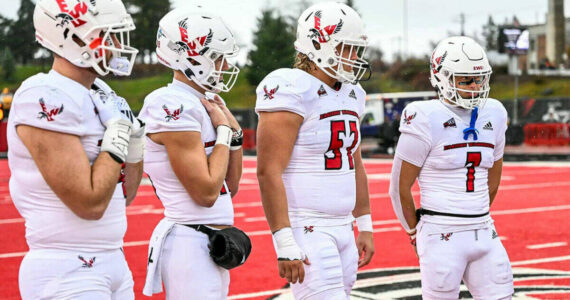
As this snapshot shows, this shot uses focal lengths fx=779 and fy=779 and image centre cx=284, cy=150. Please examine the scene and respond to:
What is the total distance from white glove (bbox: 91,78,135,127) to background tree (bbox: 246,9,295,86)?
1308 inches

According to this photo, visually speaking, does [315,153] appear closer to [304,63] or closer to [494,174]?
[304,63]

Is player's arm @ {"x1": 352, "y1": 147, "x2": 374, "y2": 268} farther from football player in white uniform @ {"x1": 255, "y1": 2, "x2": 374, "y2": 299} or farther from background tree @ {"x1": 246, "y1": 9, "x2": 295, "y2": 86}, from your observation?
background tree @ {"x1": 246, "y1": 9, "x2": 295, "y2": 86}

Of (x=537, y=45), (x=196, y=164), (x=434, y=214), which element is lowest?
(x=537, y=45)

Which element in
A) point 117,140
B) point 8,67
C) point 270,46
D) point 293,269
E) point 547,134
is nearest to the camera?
point 117,140

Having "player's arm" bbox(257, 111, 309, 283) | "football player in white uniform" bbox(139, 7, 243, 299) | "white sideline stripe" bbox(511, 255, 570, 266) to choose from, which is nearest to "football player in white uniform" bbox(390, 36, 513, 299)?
"player's arm" bbox(257, 111, 309, 283)

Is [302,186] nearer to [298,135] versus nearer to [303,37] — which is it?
[298,135]

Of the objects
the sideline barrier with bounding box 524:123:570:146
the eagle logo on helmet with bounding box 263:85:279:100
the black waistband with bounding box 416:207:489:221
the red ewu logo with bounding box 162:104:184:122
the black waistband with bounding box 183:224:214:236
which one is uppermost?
the red ewu logo with bounding box 162:104:184:122

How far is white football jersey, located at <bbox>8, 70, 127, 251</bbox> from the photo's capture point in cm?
265

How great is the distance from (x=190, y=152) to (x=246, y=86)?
36536mm

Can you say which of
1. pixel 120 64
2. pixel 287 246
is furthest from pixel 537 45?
pixel 120 64

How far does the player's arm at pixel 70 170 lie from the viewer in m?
2.64

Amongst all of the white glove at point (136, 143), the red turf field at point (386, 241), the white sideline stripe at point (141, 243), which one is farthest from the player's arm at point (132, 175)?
the white sideline stripe at point (141, 243)

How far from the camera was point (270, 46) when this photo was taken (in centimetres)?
4325

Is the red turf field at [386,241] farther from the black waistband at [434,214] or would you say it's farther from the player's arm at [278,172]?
the player's arm at [278,172]
